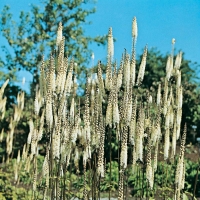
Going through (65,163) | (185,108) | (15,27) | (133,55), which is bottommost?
(65,163)

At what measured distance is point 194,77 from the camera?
63.9 feet

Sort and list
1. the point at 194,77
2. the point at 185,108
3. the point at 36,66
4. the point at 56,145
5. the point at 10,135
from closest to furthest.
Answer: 1. the point at 56,145
2. the point at 10,135
3. the point at 185,108
4. the point at 194,77
5. the point at 36,66

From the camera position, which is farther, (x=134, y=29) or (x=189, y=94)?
(x=189, y=94)

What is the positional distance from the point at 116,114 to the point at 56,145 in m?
0.53

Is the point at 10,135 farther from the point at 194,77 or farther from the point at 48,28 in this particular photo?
the point at 48,28

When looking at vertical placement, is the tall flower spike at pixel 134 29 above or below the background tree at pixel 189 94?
below

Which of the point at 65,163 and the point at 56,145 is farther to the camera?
the point at 65,163

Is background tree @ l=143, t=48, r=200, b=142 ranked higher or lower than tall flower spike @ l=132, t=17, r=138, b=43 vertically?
higher

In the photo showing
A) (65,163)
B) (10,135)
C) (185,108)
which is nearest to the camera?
(65,163)

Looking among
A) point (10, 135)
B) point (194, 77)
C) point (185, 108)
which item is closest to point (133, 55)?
point (10, 135)

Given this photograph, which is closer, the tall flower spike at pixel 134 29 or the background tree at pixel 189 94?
the tall flower spike at pixel 134 29

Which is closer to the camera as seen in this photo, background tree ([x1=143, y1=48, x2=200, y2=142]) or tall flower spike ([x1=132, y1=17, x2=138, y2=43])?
tall flower spike ([x1=132, y1=17, x2=138, y2=43])

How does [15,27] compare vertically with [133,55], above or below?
above

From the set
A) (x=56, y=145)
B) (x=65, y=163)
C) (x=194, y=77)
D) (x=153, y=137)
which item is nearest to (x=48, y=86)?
(x=56, y=145)
